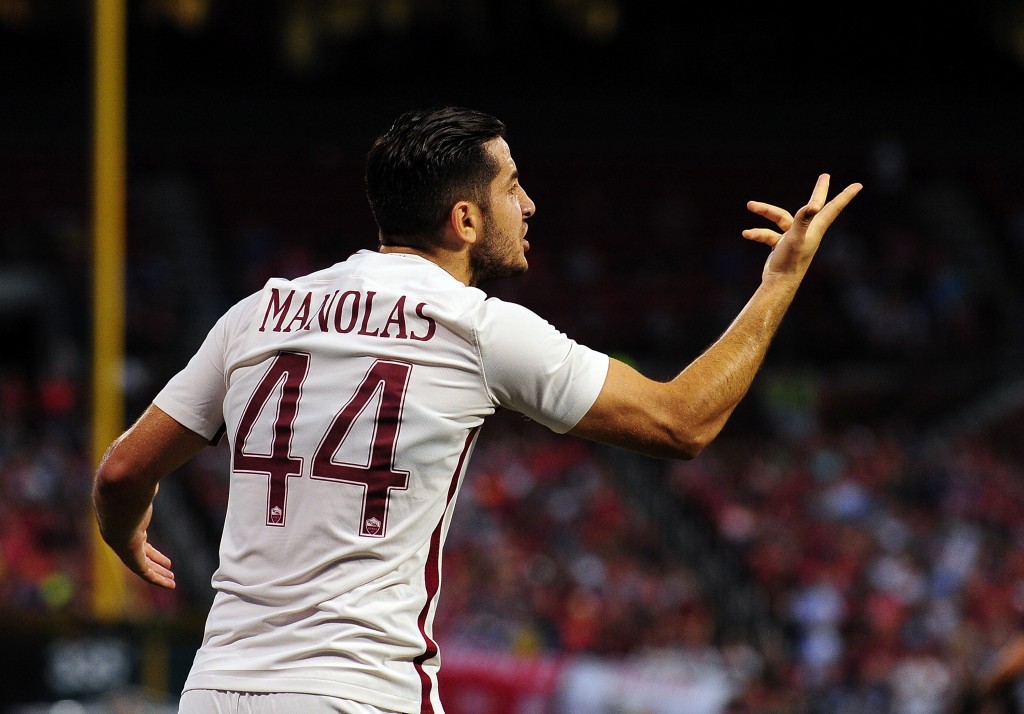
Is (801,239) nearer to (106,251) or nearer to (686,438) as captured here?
(686,438)

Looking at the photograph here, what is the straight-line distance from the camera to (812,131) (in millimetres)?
20469

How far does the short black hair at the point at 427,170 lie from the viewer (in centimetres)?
236

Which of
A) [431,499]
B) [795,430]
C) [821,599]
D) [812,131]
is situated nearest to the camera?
[431,499]

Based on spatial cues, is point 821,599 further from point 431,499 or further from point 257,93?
point 257,93

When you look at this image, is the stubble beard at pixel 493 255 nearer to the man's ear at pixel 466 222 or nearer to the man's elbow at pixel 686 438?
the man's ear at pixel 466 222

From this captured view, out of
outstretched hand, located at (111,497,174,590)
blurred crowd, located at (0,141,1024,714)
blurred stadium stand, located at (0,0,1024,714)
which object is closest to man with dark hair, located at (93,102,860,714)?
outstretched hand, located at (111,497,174,590)

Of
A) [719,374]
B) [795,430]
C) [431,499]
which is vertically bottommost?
[795,430]

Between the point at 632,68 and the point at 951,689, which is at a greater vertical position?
the point at 632,68

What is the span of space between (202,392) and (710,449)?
12903 millimetres

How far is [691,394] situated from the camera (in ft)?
7.57

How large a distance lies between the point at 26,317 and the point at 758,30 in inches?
427

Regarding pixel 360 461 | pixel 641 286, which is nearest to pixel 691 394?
pixel 360 461

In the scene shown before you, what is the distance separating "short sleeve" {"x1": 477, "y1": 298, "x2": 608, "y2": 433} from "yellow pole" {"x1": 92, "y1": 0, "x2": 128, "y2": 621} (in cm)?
739

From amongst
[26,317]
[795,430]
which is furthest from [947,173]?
[26,317]
